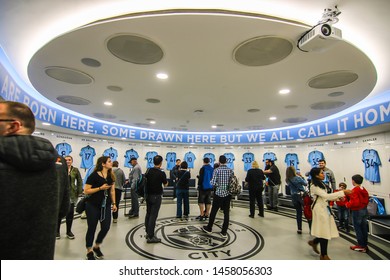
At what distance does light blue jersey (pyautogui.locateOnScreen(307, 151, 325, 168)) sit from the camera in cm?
813

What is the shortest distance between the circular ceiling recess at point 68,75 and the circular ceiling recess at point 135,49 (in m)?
1.13

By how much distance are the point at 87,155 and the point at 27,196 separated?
→ 829 cm

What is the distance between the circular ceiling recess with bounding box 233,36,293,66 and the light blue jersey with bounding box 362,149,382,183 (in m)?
5.24

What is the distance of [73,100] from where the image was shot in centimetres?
521

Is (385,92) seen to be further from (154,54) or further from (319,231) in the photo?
(154,54)

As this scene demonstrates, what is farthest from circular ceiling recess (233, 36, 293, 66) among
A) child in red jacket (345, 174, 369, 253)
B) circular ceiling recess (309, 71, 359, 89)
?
child in red jacket (345, 174, 369, 253)

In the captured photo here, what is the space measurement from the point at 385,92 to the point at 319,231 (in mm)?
3929

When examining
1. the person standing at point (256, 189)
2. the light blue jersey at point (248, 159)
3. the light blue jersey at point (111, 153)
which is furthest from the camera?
the light blue jersey at point (248, 159)

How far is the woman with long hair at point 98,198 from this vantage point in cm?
269

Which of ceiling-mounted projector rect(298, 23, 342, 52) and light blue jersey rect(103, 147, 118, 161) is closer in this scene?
ceiling-mounted projector rect(298, 23, 342, 52)

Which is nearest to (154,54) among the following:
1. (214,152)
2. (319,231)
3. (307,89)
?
(307,89)

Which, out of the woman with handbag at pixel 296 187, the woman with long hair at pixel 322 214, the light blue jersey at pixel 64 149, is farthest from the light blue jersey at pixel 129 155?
the woman with long hair at pixel 322 214

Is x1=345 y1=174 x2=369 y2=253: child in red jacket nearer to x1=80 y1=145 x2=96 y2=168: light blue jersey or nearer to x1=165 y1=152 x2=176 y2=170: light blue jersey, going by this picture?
x1=165 y1=152 x2=176 y2=170: light blue jersey

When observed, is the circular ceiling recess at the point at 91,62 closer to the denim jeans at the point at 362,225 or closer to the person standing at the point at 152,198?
the person standing at the point at 152,198
